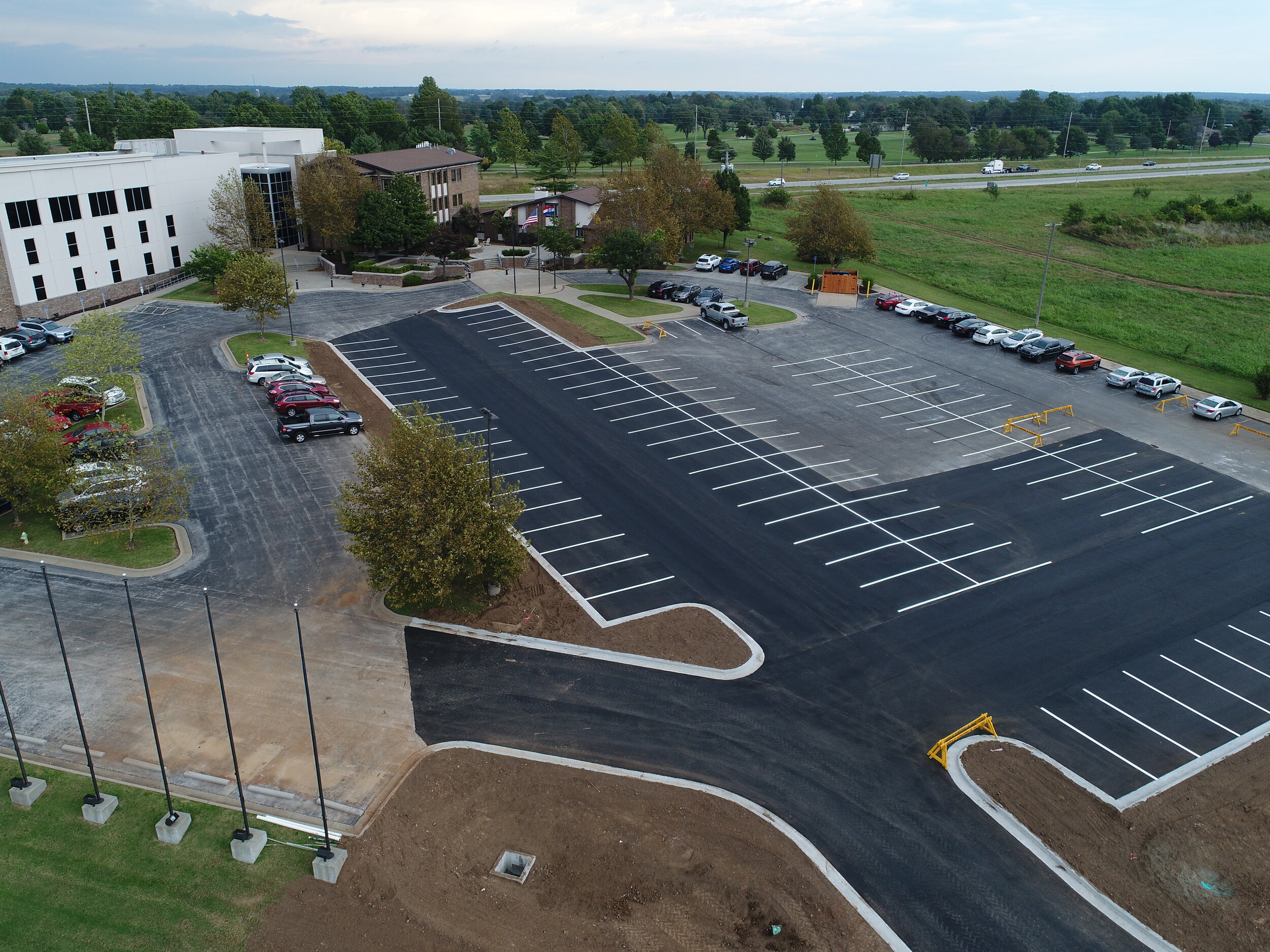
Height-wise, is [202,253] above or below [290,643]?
above

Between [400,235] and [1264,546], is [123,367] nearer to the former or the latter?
[400,235]

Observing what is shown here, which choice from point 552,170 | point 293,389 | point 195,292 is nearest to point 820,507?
point 293,389

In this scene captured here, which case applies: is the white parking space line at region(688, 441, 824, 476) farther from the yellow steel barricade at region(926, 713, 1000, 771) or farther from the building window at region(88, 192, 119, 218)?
the building window at region(88, 192, 119, 218)

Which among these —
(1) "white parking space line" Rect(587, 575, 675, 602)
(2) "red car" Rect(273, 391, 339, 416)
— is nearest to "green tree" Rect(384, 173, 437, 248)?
(2) "red car" Rect(273, 391, 339, 416)

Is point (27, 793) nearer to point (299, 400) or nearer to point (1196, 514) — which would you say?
point (299, 400)

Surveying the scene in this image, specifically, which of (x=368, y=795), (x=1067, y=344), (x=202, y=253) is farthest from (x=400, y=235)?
(x=368, y=795)

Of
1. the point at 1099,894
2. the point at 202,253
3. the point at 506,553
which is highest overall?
the point at 202,253
